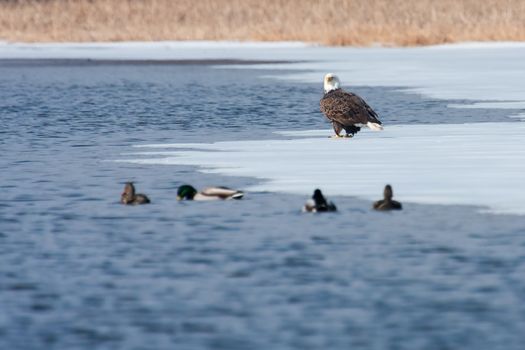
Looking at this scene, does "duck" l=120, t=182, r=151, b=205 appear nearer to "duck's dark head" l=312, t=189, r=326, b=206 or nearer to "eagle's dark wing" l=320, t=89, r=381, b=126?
"duck's dark head" l=312, t=189, r=326, b=206

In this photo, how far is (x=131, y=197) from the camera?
1346 centimetres

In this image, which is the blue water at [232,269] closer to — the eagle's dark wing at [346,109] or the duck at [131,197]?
the duck at [131,197]

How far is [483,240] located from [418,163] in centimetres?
504

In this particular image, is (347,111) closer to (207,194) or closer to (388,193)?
(207,194)

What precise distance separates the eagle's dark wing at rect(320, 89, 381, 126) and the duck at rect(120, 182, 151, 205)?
21.3ft

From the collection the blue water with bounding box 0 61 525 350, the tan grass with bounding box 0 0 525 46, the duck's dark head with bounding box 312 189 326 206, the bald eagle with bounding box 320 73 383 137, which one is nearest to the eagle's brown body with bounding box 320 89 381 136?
the bald eagle with bounding box 320 73 383 137

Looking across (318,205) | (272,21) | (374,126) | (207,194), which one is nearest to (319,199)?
(318,205)

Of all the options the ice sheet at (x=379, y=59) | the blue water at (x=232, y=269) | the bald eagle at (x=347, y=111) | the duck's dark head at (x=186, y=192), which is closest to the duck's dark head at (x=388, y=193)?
the blue water at (x=232, y=269)

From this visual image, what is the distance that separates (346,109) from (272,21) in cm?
Answer: 3703

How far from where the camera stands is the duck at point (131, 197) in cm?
1347

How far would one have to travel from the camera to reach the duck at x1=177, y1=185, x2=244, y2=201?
44.8ft

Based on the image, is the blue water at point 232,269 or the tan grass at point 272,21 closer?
the blue water at point 232,269

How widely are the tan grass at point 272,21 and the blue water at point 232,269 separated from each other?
3255 cm

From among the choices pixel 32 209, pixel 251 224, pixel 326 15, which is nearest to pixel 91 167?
pixel 32 209
